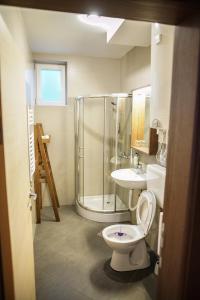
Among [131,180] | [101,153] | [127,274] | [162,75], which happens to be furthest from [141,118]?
[127,274]

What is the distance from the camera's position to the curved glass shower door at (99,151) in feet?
11.1

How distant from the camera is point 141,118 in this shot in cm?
284

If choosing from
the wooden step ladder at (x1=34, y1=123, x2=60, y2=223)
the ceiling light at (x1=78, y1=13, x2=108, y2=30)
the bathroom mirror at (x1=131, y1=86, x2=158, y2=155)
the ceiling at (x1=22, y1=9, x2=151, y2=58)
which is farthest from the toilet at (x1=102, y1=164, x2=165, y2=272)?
the ceiling light at (x1=78, y1=13, x2=108, y2=30)

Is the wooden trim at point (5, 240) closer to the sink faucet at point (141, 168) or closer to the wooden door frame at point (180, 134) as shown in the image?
the wooden door frame at point (180, 134)

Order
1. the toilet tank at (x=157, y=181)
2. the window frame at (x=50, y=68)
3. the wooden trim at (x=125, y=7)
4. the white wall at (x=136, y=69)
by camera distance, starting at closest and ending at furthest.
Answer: the wooden trim at (x=125, y=7) → the toilet tank at (x=157, y=181) → the white wall at (x=136, y=69) → the window frame at (x=50, y=68)

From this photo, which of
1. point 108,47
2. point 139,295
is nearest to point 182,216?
point 139,295

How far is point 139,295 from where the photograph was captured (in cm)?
193

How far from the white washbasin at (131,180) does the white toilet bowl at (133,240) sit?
0.13 metres

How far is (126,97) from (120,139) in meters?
0.64

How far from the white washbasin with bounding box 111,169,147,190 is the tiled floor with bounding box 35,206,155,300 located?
33.9 inches

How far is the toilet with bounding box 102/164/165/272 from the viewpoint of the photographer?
2.06 meters

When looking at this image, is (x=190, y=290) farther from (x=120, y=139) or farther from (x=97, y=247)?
(x=120, y=139)

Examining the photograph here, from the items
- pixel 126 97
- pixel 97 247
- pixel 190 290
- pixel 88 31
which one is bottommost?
pixel 97 247

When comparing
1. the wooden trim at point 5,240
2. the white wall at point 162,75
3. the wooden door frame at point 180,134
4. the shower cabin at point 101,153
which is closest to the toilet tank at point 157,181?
the white wall at point 162,75
